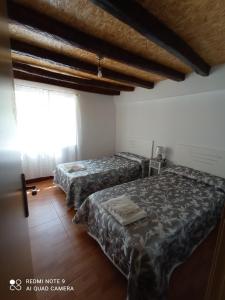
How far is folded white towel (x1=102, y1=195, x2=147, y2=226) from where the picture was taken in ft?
4.98

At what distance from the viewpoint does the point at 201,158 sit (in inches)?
106

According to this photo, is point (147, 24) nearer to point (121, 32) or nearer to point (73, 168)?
point (121, 32)

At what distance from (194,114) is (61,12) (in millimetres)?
2497

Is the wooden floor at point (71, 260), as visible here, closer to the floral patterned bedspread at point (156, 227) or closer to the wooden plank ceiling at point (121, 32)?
the floral patterned bedspread at point (156, 227)

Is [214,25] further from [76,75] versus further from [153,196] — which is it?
[76,75]

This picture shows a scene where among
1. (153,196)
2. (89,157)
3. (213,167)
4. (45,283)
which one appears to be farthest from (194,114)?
(45,283)

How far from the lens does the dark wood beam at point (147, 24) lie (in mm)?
1073

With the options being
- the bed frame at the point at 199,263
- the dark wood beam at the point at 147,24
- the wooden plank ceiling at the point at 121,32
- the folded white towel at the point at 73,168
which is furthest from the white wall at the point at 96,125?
the dark wood beam at the point at 147,24

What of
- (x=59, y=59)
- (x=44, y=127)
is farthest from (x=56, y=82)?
(x=59, y=59)

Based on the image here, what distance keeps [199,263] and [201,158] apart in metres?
1.64

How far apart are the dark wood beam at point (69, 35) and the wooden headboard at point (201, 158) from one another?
1645mm

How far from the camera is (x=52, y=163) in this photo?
153 inches

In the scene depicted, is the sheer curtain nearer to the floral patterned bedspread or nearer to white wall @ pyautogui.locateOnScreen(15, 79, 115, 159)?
white wall @ pyautogui.locateOnScreen(15, 79, 115, 159)

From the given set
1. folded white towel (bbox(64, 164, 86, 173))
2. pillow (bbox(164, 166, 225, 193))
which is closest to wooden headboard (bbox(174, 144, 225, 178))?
pillow (bbox(164, 166, 225, 193))
